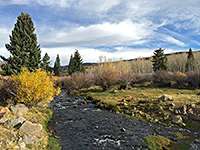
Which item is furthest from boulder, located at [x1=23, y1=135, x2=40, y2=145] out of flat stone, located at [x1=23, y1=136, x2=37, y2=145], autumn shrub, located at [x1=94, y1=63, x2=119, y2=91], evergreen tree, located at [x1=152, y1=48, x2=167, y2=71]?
evergreen tree, located at [x1=152, y1=48, x2=167, y2=71]

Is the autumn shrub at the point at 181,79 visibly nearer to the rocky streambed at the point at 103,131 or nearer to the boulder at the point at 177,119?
the boulder at the point at 177,119

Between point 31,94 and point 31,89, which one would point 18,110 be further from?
point 31,89

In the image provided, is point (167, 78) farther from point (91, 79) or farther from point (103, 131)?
point (103, 131)

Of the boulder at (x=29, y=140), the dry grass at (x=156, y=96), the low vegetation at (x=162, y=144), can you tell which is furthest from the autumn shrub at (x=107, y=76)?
the boulder at (x=29, y=140)

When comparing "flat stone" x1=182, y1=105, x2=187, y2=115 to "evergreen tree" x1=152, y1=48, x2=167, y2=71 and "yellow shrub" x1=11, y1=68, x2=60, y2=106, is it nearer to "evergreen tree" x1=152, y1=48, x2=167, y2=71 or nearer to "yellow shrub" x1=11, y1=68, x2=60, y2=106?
"yellow shrub" x1=11, y1=68, x2=60, y2=106

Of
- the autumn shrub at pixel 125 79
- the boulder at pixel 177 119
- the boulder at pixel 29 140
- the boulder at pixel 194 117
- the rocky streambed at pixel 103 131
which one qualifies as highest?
the autumn shrub at pixel 125 79

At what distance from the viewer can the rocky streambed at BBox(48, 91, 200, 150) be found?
7689 millimetres

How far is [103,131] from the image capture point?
9.54m

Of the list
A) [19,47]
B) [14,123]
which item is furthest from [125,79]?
[14,123]

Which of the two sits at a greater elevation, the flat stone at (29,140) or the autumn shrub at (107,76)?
the autumn shrub at (107,76)

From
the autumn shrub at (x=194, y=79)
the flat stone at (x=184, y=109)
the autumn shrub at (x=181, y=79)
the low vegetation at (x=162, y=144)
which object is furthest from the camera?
the autumn shrub at (x=181, y=79)

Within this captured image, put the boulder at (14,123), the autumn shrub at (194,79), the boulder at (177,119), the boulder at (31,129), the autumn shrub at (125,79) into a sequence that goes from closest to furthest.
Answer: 1. the boulder at (31,129)
2. the boulder at (14,123)
3. the boulder at (177,119)
4. the autumn shrub at (194,79)
5. the autumn shrub at (125,79)

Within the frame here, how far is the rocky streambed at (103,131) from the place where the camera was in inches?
303

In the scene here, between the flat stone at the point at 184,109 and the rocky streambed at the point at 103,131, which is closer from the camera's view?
the rocky streambed at the point at 103,131
